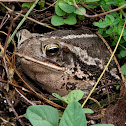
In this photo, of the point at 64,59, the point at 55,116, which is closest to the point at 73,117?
the point at 55,116

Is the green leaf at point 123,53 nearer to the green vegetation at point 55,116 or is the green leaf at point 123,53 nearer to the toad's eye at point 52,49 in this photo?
the toad's eye at point 52,49

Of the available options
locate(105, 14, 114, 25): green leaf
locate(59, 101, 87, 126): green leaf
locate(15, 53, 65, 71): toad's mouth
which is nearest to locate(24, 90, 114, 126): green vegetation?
locate(59, 101, 87, 126): green leaf

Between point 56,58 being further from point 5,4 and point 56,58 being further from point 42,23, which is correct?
point 5,4

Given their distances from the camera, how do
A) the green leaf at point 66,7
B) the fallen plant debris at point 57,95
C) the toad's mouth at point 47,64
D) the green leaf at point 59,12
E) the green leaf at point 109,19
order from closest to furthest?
the fallen plant debris at point 57,95
the toad's mouth at point 47,64
the green leaf at point 109,19
the green leaf at point 66,7
the green leaf at point 59,12

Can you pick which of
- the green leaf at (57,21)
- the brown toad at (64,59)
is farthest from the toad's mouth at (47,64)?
the green leaf at (57,21)

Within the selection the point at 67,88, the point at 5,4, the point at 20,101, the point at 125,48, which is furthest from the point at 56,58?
the point at 5,4

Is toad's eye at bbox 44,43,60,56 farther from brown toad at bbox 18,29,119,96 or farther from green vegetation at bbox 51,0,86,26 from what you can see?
green vegetation at bbox 51,0,86,26

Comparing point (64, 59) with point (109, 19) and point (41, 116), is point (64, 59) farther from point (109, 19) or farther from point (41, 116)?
point (41, 116)
